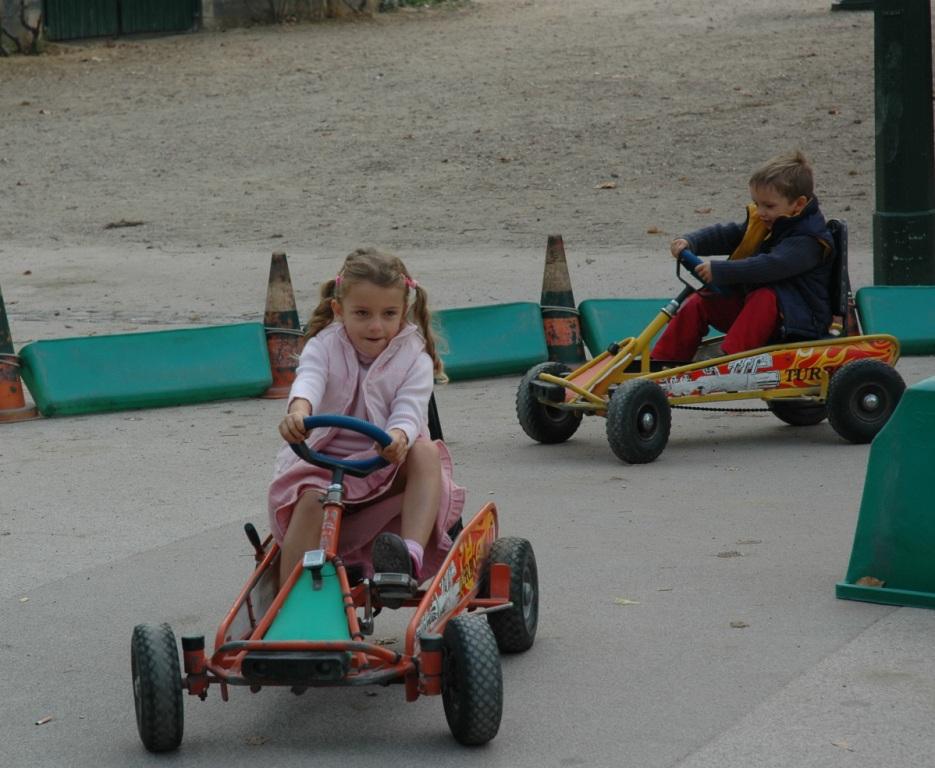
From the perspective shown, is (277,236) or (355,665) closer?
(355,665)

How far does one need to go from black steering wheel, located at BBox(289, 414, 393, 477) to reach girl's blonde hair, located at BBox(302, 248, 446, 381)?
1.51 feet

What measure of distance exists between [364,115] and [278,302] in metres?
10.9

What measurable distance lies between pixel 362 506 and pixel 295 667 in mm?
792

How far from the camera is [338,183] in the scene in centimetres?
1662

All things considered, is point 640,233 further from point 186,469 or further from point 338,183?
point 186,469

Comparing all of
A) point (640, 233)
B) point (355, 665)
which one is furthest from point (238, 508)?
point (640, 233)

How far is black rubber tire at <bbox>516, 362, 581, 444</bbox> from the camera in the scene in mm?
7262

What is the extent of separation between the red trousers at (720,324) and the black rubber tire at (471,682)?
3495 millimetres

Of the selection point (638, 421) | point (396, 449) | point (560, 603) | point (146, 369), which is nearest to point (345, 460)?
point (396, 449)

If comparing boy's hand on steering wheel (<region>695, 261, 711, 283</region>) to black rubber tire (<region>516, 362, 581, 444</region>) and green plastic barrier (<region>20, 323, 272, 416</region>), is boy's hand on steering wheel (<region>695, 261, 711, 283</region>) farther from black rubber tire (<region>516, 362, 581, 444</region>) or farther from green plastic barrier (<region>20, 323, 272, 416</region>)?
green plastic barrier (<region>20, 323, 272, 416</region>)

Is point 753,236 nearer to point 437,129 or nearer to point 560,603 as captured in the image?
point 560,603

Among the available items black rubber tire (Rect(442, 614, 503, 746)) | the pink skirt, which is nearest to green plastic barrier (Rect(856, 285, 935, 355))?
the pink skirt

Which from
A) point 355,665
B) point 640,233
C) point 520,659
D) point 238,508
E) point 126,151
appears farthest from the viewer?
point 126,151

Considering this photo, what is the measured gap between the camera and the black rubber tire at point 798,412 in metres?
7.60
